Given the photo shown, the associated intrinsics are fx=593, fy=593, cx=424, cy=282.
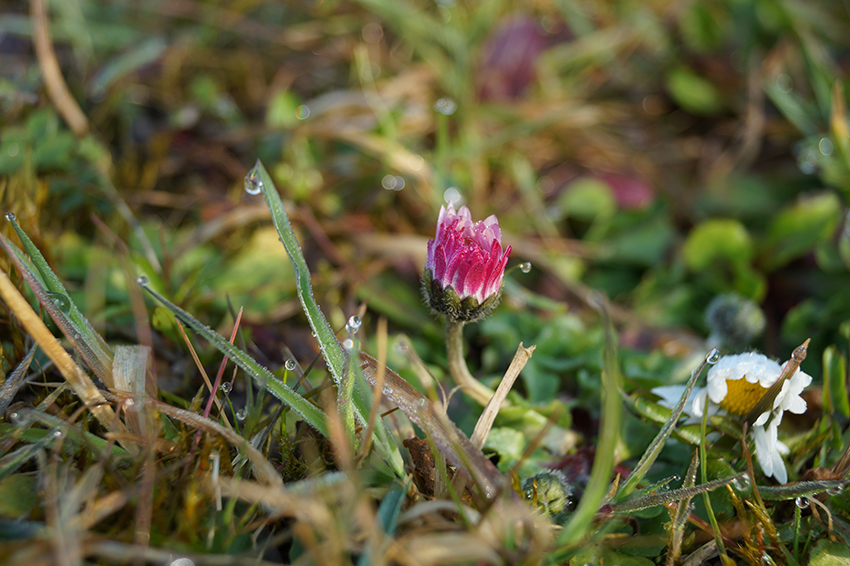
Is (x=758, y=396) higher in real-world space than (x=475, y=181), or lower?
lower

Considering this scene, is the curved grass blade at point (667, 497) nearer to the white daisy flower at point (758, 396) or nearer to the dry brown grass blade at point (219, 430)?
the white daisy flower at point (758, 396)

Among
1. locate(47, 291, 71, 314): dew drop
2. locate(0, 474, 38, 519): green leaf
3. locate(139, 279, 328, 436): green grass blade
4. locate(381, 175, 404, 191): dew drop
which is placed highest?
locate(47, 291, 71, 314): dew drop

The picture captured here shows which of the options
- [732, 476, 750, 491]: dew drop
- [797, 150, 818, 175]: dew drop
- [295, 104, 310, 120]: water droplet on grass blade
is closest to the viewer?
[732, 476, 750, 491]: dew drop

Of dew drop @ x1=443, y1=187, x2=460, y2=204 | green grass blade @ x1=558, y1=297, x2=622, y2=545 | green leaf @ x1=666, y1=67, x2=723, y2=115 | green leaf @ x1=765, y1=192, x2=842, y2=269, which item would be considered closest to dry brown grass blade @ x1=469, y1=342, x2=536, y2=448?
green grass blade @ x1=558, y1=297, x2=622, y2=545

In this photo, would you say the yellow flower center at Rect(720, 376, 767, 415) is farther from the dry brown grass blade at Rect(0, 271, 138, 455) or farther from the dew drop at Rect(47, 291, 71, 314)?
the dew drop at Rect(47, 291, 71, 314)

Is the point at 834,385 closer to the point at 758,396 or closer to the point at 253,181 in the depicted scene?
the point at 758,396

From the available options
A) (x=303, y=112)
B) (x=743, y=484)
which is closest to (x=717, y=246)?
(x=743, y=484)
